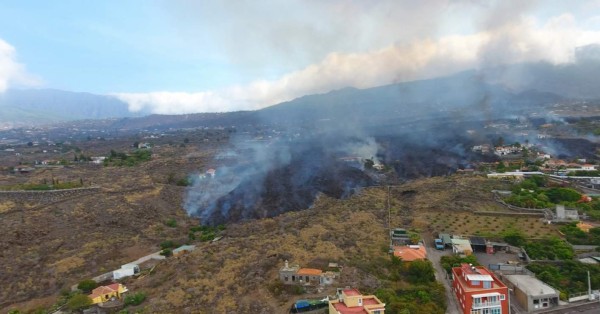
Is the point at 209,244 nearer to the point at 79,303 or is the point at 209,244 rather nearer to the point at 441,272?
the point at 79,303

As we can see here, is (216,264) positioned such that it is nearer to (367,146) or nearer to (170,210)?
(170,210)

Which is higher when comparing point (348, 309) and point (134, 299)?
point (348, 309)

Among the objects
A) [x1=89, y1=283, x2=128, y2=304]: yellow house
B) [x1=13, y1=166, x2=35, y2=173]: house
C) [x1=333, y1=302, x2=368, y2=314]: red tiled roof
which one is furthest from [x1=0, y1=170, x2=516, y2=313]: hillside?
[x1=13, y1=166, x2=35, y2=173]: house

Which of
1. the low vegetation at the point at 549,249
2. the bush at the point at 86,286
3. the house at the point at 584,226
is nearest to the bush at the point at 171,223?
the bush at the point at 86,286

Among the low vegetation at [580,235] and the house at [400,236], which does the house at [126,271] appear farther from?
the low vegetation at [580,235]

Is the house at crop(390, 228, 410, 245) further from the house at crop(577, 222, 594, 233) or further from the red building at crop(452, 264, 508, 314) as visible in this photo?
the house at crop(577, 222, 594, 233)

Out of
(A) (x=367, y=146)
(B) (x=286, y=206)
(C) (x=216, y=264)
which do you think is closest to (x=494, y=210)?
(B) (x=286, y=206)

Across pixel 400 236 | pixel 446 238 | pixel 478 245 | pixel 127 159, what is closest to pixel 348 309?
pixel 400 236
